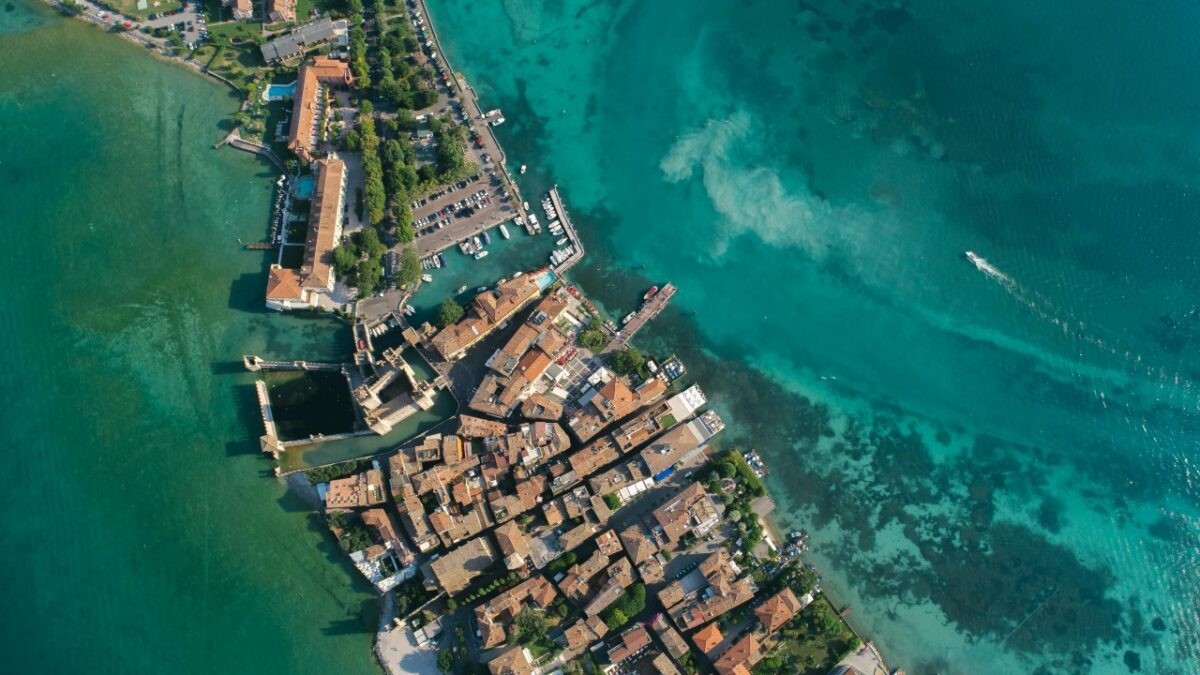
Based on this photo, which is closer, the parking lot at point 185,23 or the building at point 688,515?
the building at point 688,515

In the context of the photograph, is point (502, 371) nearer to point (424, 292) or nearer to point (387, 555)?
point (424, 292)

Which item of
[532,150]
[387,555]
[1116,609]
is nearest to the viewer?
[387,555]

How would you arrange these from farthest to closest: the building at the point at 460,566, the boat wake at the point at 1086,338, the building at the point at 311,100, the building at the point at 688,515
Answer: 1. the boat wake at the point at 1086,338
2. the building at the point at 311,100
3. the building at the point at 688,515
4. the building at the point at 460,566

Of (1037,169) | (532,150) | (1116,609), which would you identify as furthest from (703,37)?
(1116,609)

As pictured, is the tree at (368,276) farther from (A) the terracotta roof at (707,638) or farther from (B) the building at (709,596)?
(A) the terracotta roof at (707,638)

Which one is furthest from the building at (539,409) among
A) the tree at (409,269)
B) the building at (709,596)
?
the building at (709,596)

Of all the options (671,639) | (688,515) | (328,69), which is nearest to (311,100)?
(328,69)

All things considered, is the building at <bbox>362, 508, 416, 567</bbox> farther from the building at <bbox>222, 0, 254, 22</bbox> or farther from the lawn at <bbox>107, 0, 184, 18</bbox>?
the lawn at <bbox>107, 0, 184, 18</bbox>
